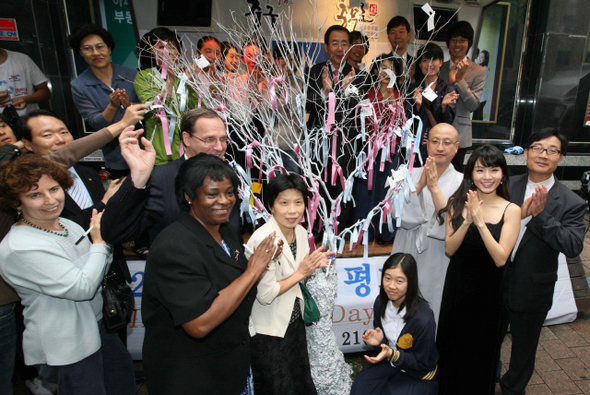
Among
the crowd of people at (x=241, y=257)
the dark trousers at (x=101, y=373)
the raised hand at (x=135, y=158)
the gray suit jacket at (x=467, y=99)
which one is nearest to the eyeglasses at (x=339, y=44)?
the crowd of people at (x=241, y=257)

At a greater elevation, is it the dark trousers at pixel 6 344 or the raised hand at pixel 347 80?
the raised hand at pixel 347 80

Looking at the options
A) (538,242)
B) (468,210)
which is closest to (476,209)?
(468,210)

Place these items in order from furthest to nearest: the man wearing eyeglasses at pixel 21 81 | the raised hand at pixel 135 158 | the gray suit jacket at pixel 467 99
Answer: the man wearing eyeglasses at pixel 21 81 → the gray suit jacket at pixel 467 99 → the raised hand at pixel 135 158

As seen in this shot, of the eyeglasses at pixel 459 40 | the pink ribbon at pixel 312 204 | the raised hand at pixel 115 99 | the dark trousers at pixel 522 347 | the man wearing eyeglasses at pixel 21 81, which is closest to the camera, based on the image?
the pink ribbon at pixel 312 204

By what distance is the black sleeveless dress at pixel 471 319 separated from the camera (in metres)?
2.04

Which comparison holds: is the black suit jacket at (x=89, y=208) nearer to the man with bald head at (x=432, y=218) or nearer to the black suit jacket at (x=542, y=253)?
the man with bald head at (x=432, y=218)

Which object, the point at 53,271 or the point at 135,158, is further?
the point at 135,158

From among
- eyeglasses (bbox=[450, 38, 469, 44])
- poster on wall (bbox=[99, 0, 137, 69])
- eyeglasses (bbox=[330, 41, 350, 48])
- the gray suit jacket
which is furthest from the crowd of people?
poster on wall (bbox=[99, 0, 137, 69])

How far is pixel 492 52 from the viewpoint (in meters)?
5.64

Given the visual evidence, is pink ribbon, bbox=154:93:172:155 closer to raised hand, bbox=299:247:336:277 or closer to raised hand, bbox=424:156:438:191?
raised hand, bbox=299:247:336:277

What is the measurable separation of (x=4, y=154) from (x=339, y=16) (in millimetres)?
4375

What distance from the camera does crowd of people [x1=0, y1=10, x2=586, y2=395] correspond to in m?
1.40

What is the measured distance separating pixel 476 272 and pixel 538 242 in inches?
17.6

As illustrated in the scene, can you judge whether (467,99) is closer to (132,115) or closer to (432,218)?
(432,218)
